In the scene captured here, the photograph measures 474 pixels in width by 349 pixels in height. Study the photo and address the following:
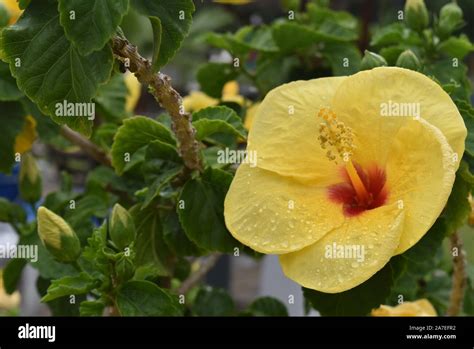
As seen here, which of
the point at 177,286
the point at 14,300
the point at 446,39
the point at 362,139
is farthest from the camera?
the point at 14,300

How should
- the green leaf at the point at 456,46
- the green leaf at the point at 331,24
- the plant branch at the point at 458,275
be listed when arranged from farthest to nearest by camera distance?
1. the green leaf at the point at 331,24
2. the green leaf at the point at 456,46
3. the plant branch at the point at 458,275

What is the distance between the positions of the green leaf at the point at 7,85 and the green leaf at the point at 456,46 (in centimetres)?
61

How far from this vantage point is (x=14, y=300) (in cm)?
195

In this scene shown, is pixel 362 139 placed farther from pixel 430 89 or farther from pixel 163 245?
pixel 163 245

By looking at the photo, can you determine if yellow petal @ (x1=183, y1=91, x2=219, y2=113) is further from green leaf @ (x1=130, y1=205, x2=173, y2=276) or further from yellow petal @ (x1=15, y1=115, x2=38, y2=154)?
green leaf @ (x1=130, y1=205, x2=173, y2=276)

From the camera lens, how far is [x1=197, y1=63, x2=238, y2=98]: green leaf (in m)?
1.28

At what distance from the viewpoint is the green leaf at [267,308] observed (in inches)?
47.3

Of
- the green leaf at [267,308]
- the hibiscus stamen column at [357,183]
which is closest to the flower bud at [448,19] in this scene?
the hibiscus stamen column at [357,183]

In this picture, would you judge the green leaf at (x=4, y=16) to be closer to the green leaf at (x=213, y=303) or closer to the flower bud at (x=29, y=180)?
the flower bud at (x=29, y=180)

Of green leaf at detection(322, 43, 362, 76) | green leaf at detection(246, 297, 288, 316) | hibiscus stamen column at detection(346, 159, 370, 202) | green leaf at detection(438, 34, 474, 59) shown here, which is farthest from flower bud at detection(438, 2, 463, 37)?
green leaf at detection(246, 297, 288, 316)

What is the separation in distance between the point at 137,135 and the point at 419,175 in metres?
0.35
